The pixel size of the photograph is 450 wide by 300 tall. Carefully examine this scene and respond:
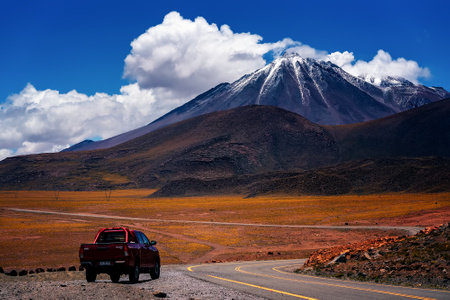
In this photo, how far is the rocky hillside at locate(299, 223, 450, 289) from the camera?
19056 mm

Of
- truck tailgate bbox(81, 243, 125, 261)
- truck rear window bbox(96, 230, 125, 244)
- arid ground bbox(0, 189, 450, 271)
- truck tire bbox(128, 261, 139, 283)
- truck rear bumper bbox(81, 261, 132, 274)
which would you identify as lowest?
arid ground bbox(0, 189, 450, 271)

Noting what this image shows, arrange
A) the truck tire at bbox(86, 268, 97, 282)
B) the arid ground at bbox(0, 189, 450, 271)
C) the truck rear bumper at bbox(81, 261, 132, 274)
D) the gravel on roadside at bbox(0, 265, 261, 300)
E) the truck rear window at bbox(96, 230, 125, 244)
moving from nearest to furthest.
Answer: the gravel on roadside at bbox(0, 265, 261, 300)
the truck rear bumper at bbox(81, 261, 132, 274)
the truck tire at bbox(86, 268, 97, 282)
the truck rear window at bbox(96, 230, 125, 244)
the arid ground at bbox(0, 189, 450, 271)

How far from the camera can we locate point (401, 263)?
21594 mm

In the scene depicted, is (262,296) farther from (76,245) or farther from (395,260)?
(76,245)

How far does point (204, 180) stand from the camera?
634 feet

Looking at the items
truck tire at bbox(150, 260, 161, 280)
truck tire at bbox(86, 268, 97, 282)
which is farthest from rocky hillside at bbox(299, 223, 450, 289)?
truck tire at bbox(86, 268, 97, 282)

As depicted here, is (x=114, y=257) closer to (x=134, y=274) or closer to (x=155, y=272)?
(x=134, y=274)

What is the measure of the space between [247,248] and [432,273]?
32860mm

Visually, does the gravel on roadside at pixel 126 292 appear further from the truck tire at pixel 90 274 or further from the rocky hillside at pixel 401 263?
the rocky hillside at pixel 401 263

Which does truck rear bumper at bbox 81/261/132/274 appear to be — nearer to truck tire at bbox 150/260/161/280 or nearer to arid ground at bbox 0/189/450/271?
truck tire at bbox 150/260/161/280

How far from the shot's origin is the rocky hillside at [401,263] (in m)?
19.1

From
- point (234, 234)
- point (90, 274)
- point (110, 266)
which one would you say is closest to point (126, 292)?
point (110, 266)

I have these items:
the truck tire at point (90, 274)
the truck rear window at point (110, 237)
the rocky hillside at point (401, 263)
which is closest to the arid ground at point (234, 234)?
the truck rear window at point (110, 237)

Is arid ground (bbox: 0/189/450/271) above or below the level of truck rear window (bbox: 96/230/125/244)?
below
